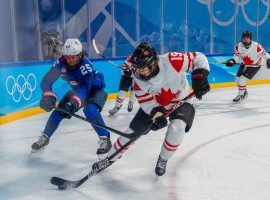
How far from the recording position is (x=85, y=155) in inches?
118

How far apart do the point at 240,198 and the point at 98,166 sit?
32.4 inches

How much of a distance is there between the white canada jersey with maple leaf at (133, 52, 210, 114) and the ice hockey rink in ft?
1.54

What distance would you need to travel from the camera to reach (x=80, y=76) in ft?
9.85

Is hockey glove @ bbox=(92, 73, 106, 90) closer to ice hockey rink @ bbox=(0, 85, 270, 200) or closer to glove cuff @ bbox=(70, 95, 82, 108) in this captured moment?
glove cuff @ bbox=(70, 95, 82, 108)

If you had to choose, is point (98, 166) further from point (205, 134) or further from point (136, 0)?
point (136, 0)

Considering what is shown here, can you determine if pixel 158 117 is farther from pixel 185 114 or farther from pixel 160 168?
pixel 160 168

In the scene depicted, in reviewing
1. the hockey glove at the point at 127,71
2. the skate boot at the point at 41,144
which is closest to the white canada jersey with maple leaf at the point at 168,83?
the skate boot at the point at 41,144

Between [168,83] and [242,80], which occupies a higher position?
[168,83]

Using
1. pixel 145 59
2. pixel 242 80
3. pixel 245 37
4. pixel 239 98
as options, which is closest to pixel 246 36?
pixel 245 37

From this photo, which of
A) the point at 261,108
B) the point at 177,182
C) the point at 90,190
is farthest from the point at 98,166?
the point at 261,108

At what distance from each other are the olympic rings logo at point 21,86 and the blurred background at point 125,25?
729 millimetres

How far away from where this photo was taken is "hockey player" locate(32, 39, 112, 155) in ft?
9.23

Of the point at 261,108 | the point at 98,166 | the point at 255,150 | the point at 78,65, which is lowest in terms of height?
the point at 261,108

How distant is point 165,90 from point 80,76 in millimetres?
945
